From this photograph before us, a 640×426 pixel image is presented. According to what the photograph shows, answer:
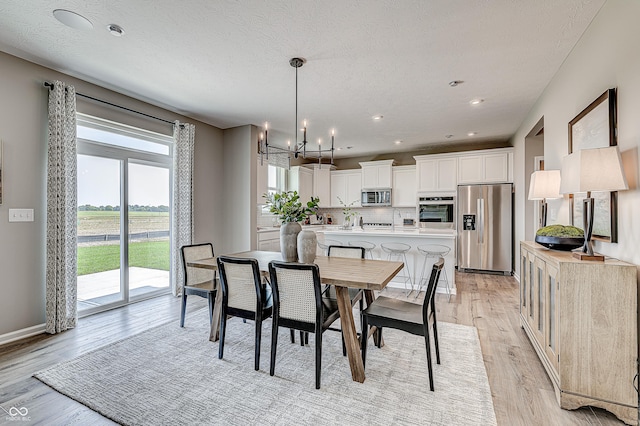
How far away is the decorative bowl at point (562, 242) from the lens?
7.02 feet

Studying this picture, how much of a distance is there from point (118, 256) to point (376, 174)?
536cm

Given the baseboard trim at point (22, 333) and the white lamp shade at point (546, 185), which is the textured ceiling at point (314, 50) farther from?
the baseboard trim at point (22, 333)

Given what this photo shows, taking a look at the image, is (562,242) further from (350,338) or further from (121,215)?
(121,215)

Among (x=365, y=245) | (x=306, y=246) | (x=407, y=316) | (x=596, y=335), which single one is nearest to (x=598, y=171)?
(x=596, y=335)

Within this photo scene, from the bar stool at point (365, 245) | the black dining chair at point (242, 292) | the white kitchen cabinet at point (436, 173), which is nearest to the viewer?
the black dining chair at point (242, 292)

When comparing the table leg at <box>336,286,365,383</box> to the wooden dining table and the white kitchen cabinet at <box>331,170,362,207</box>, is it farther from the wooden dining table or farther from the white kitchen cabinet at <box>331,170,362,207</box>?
the white kitchen cabinet at <box>331,170,362,207</box>

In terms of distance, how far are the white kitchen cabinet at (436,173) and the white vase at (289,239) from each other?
4.52 m

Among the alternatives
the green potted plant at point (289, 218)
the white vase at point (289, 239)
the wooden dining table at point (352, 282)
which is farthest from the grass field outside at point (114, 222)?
the white vase at point (289, 239)

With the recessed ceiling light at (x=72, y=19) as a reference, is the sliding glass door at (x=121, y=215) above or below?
below

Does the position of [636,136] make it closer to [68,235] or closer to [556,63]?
[556,63]

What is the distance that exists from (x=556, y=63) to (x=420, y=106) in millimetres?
1495

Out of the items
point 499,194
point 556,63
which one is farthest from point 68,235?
point 499,194

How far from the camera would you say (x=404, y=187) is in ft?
22.5

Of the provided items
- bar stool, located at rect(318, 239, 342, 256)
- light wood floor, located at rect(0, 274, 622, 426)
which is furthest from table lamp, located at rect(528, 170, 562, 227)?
bar stool, located at rect(318, 239, 342, 256)
